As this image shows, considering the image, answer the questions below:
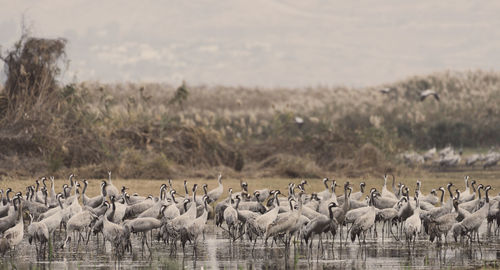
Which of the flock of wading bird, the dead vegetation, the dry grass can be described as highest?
the dead vegetation

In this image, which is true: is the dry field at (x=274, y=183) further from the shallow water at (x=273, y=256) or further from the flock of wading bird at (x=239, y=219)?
the shallow water at (x=273, y=256)

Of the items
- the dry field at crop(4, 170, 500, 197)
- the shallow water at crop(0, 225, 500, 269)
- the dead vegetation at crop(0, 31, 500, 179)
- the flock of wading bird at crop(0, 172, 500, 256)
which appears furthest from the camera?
the dead vegetation at crop(0, 31, 500, 179)

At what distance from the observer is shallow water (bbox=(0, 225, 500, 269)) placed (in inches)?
551

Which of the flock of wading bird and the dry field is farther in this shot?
the dry field

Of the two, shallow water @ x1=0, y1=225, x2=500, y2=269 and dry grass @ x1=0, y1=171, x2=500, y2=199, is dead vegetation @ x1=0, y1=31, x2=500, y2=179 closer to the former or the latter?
dry grass @ x1=0, y1=171, x2=500, y2=199

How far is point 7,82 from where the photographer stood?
3198 centimetres

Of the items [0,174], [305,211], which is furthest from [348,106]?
[305,211]

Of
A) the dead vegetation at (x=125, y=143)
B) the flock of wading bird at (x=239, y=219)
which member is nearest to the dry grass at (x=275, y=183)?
the dead vegetation at (x=125, y=143)

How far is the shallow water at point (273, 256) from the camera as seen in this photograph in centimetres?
1401

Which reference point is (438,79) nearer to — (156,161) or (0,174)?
(156,161)

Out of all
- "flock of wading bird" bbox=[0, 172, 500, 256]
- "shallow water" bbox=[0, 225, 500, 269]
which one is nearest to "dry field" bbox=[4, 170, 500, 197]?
"flock of wading bird" bbox=[0, 172, 500, 256]

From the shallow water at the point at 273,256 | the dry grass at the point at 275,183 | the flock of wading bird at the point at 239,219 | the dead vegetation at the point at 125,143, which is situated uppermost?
the dead vegetation at the point at 125,143

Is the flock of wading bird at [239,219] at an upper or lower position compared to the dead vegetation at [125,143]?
lower

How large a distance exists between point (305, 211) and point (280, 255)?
2.14 metres
